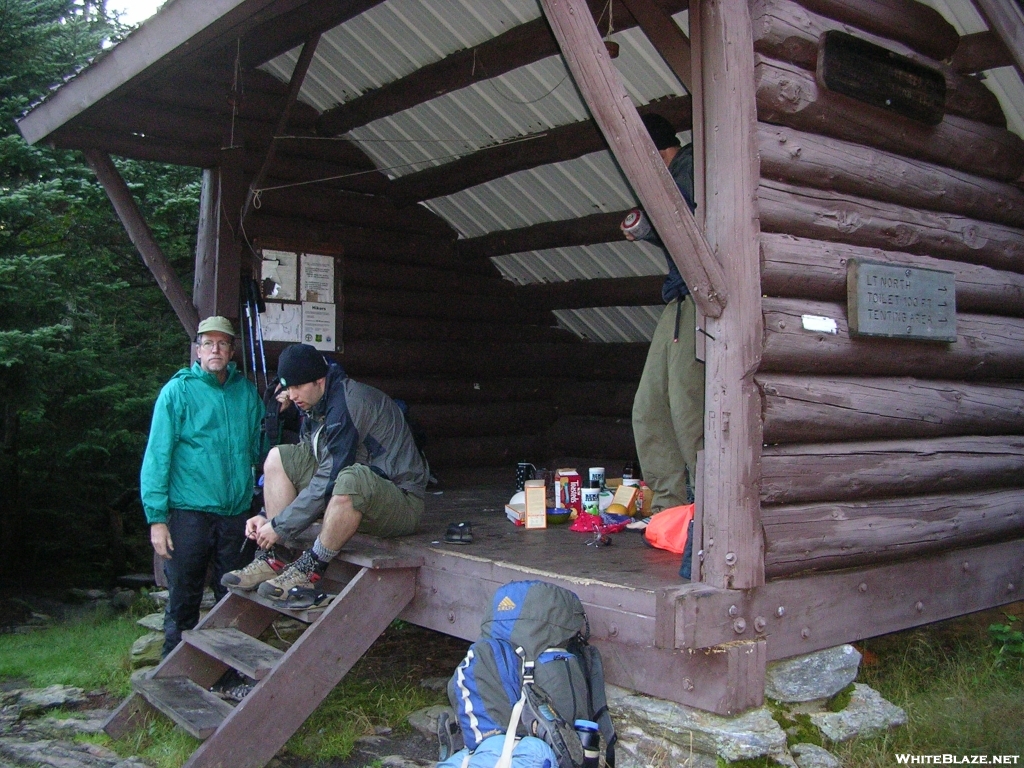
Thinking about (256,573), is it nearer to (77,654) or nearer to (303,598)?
(303,598)

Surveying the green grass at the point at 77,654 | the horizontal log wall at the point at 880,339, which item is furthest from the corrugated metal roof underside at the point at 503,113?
the green grass at the point at 77,654

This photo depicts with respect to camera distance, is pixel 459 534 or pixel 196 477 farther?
pixel 196 477

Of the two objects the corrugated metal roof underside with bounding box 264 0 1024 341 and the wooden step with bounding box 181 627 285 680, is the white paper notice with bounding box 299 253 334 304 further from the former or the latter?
the wooden step with bounding box 181 627 285 680

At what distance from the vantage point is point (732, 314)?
4.01 metres

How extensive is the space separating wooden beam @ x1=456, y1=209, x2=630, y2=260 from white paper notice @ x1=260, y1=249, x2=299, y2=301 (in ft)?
6.25

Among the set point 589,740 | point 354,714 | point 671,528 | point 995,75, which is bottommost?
point 354,714

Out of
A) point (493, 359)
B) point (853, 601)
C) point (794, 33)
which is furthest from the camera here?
point (493, 359)

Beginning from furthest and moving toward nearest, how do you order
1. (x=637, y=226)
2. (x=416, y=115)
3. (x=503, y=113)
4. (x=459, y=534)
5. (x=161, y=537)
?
(x=416, y=115) < (x=503, y=113) < (x=161, y=537) < (x=459, y=534) < (x=637, y=226)

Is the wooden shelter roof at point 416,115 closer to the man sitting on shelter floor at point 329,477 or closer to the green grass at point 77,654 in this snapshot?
the man sitting on shelter floor at point 329,477

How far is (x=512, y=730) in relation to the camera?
11.0ft

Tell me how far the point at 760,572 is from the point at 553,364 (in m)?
6.14

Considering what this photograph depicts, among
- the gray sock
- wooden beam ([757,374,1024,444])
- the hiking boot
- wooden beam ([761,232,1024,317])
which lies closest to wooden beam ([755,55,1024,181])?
wooden beam ([761,232,1024,317])

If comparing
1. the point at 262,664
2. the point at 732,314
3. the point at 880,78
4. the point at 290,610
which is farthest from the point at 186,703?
the point at 880,78

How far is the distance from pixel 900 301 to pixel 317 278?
5.09 m
